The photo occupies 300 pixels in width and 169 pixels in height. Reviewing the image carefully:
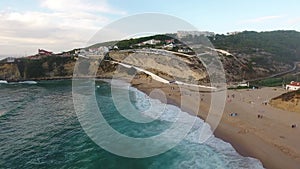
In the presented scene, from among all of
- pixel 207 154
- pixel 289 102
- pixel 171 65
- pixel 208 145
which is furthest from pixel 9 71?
pixel 207 154

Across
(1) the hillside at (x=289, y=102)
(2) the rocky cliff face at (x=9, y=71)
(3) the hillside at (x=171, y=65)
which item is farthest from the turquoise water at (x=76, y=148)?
(2) the rocky cliff face at (x=9, y=71)

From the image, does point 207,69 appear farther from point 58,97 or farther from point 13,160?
point 13,160

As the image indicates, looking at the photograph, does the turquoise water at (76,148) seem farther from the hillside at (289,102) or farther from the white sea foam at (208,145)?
the hillside at (289,102)

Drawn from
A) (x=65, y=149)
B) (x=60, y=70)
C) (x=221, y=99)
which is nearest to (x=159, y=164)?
(x=65, y=149)

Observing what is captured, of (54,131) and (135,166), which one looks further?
(54,131)

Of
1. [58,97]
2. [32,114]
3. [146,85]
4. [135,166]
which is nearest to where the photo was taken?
[135,166]

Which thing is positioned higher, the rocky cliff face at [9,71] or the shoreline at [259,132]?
the rocky cliff face at [9,71]
